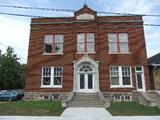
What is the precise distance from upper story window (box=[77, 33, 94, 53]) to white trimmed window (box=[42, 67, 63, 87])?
3.20 metres

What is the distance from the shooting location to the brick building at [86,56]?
72.7 ft

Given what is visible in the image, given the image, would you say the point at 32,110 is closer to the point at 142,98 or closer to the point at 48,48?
the point at 142,98


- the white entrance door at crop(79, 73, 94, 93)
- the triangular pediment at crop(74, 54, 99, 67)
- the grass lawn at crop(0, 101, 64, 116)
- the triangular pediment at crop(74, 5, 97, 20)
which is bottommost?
the grass lawn at crop(0, 101, 64, 116)

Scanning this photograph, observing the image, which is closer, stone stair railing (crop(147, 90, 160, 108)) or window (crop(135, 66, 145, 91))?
stone stair railing (crop(147, 90, 160, 108))

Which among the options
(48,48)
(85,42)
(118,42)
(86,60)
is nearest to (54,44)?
(48,48)

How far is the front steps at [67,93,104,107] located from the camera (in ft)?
58.1

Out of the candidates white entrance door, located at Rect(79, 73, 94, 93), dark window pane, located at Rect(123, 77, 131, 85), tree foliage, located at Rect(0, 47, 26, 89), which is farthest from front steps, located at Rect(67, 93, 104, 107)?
tree foliage, located at Rect(0, 47, 26, 89)

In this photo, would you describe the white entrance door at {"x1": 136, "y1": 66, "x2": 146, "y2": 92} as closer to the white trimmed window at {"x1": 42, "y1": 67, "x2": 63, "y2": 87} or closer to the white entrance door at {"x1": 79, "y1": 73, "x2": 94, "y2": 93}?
the white entrance door at {"x1": 79, "y1": 73, "x2": 94, "y2": 93}

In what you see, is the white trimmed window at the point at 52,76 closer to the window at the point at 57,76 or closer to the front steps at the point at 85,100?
the window at the point at 57,76

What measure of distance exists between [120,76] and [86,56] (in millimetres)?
4173

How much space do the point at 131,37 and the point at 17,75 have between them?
34285mm

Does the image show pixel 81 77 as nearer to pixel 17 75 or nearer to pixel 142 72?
pixel 142 72

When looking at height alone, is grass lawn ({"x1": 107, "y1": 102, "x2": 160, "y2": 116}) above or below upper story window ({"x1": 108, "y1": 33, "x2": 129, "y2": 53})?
below

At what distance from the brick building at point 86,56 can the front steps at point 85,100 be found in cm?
103
